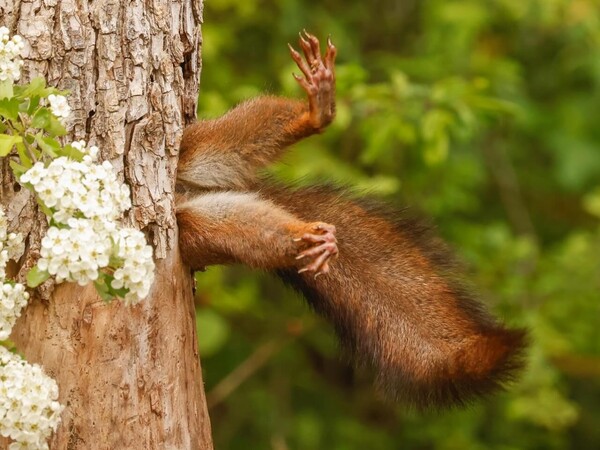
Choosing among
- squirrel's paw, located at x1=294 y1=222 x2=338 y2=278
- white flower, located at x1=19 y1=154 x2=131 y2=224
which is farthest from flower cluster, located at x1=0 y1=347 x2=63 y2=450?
squirrel's paw, located at x1=294 y1=222 x2=338 y2=278

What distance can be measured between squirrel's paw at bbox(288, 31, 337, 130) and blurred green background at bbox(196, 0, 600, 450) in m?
1.64

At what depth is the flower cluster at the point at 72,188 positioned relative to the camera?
2154 mm

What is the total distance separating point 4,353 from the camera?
2.41 metres

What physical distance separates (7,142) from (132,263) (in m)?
0.39

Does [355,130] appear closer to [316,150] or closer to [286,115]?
[316,150]

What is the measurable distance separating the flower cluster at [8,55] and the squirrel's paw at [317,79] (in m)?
0.97

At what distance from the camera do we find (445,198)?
554 centimetres

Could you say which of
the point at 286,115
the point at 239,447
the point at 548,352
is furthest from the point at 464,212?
the point at 286,115

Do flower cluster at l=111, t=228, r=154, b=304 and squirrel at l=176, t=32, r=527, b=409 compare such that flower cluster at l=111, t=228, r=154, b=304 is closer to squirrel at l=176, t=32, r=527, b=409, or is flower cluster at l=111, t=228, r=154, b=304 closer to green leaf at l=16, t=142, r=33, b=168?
green leaf at l=16, t=142, r=33, b=168

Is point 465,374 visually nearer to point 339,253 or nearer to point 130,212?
point 339,253

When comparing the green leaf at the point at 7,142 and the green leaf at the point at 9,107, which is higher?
the green leaf at the point at 9,107

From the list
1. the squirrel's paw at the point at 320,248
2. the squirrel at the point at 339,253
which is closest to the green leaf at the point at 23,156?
the squirrel at the point at 339,253

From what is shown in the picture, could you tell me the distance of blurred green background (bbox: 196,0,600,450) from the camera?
546cm

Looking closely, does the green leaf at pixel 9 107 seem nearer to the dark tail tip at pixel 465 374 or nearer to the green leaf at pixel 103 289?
the green leaf at pixel 103 289
